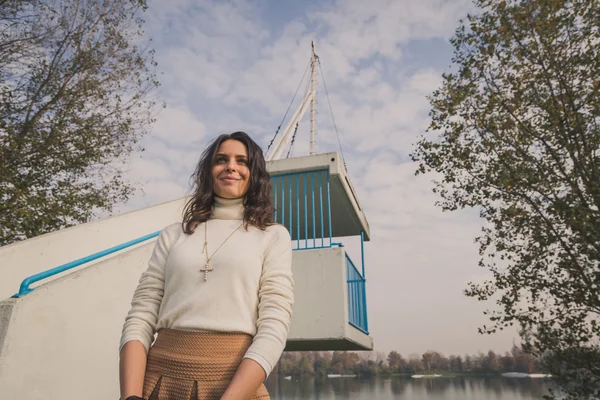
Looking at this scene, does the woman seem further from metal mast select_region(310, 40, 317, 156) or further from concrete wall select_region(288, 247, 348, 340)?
metal mast select_region(310, 40, 317, 156)

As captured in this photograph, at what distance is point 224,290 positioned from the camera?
1272mm

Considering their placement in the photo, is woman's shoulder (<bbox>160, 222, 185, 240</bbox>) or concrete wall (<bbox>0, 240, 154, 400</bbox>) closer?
woman's shoulder (<bbox>160, 222, 185, 240</bbox>)

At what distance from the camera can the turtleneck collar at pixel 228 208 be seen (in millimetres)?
1526

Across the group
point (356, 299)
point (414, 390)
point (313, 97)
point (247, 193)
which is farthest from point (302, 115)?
point (414, 390)

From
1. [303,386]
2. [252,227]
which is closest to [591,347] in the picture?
[252,227]

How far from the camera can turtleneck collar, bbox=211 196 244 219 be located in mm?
1526

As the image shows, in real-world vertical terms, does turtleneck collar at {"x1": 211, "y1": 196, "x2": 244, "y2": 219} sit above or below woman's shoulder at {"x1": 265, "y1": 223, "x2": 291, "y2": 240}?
above

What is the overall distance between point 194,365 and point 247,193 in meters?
0.64

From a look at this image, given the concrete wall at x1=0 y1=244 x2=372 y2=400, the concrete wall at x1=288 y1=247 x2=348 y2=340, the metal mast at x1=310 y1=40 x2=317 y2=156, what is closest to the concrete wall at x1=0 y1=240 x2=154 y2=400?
the concrete wall at x1=0 y1=244 x2=372 y2=400

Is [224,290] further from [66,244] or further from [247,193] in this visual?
[66,244]

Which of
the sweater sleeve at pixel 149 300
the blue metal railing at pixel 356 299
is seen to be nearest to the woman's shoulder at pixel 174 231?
the sweater sleeve at pixel 149 300

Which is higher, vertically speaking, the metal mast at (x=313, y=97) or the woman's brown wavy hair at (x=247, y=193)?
the metal mast at (x=313, y=97)

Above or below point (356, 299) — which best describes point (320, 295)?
below

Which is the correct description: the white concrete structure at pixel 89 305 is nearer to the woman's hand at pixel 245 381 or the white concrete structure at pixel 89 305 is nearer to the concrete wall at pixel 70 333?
the concrete wall at pixel 70 333
